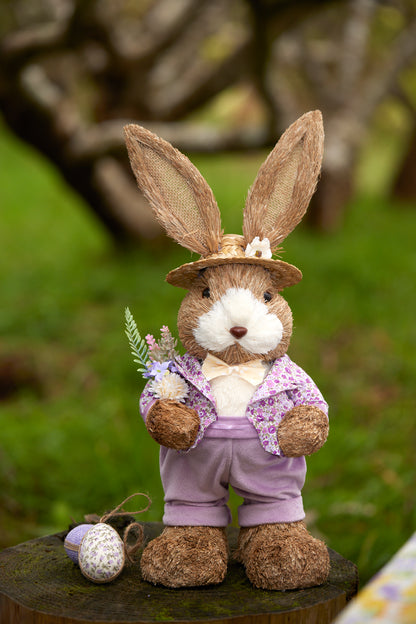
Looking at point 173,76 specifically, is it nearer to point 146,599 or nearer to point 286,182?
point 286,182

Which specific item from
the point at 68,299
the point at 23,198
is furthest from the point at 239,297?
the point at 23,198

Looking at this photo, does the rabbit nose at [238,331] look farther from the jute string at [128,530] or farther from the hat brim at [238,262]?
the jute string at [128,530]

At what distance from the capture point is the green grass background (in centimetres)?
304

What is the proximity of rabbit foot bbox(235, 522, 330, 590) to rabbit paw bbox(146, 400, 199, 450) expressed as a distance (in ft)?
0.99

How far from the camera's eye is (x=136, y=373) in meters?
4.18

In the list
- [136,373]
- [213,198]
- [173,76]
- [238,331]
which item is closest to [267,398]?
[238,331]

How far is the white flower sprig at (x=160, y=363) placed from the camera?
1710 millimetres

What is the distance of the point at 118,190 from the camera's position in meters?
5.89

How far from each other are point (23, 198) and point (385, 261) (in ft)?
14.3

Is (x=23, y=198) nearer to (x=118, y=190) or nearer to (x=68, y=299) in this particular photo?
(x=118, y=190)

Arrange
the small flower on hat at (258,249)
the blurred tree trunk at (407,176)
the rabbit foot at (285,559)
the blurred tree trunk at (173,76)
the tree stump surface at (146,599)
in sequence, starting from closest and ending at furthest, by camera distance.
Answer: the tree stump surface at (146,599)
the rabbit foot at (285,559)
the small flower on hat at (258,249)
the blurred tree trunk at (173,76)
the blurred tree trunk at (407,176)

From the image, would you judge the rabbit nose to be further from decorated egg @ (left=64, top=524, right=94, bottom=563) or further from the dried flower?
decorated egg @ (left=64, top=524, right=94, bottom=563)

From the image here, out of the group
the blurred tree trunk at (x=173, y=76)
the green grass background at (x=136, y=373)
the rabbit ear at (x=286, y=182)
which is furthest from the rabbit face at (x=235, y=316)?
the blurred tree trunk at (x=173, y=76)

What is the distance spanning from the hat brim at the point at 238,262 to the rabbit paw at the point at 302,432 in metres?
0.34
